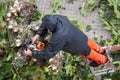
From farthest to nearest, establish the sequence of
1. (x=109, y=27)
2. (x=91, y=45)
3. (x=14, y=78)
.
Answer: (x=109, y=27) → (x=14, y=78) → (x=91, y=45)

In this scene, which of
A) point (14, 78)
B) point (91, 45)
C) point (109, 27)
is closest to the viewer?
point (91, 45)

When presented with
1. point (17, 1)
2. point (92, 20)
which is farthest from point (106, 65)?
point (17, 1)

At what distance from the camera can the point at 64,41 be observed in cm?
529

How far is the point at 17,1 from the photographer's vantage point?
7.01m

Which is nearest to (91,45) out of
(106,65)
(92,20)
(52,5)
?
(106,65)

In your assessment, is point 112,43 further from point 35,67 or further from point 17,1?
point 17,1

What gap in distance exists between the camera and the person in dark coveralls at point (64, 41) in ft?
17.1

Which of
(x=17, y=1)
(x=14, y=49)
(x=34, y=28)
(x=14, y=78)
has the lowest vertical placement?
(x=14, y=78)

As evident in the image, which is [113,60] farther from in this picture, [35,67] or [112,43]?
[35,67]

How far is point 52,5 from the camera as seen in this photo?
7258 mm

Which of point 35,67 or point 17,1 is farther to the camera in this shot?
point 17,1

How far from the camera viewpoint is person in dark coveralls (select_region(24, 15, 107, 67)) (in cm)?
521

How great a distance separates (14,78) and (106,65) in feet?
5.86

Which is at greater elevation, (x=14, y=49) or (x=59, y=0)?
(x=59, y=0)
